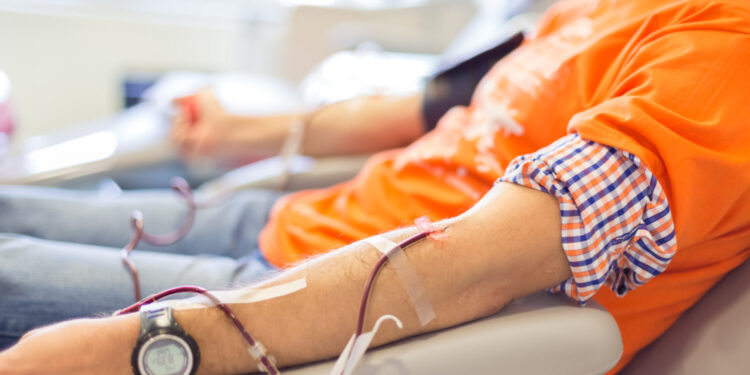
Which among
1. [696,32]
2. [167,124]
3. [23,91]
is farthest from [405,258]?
[23,91]

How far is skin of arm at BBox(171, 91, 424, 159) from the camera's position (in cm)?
113


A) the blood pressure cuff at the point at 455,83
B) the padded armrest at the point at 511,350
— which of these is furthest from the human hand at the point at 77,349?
the blood pressure cuff at the point at 455,83

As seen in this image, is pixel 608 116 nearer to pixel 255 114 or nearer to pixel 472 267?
pixel 472 267

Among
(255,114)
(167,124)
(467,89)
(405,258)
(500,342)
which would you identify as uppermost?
(167,124)

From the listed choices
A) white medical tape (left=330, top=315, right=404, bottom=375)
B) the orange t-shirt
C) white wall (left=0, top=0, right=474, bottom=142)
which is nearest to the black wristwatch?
white medical tape (left=330, top=315, right=404, bottom=375)

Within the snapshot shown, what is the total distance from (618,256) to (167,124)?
1.13m

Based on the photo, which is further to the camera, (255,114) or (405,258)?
(255,114)

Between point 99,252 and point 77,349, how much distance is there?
26 centimetres

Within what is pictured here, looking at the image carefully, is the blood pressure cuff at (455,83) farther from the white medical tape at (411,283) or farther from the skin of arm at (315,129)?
the white medical tape at (411,283)

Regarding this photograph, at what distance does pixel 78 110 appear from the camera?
2.49m

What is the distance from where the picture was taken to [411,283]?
Result: 529mm

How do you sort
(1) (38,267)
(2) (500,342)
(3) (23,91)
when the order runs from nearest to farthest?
(2) (500,342), (1) (38,267), (3) (23,91)

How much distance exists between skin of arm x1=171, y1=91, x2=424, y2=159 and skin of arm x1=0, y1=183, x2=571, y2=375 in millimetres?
594

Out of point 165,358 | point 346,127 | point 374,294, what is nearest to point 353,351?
point 374,294
